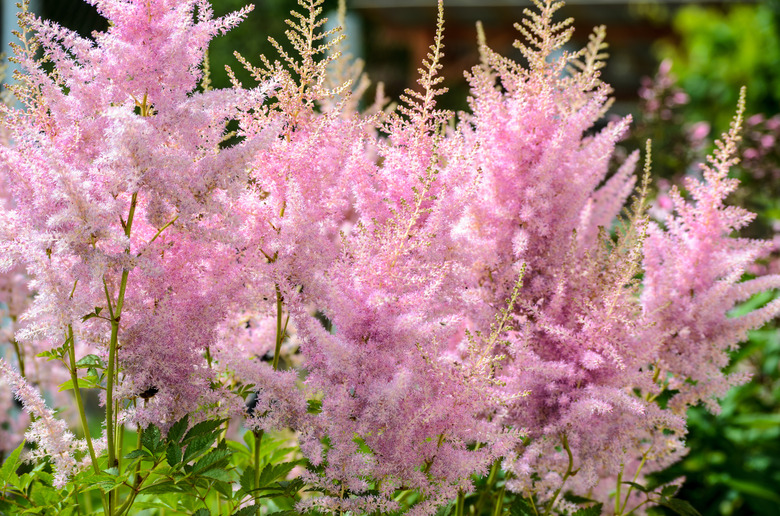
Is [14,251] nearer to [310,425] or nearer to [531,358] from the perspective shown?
[310,425]

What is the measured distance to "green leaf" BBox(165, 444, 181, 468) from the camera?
113 cm

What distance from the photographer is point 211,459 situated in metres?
1.17

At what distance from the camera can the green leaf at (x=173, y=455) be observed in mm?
1135

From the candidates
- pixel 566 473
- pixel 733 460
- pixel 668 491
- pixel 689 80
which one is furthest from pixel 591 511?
pixel 689 80

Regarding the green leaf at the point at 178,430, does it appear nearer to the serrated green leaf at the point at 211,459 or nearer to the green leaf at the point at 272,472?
the serrated green leaf at the point at 211,459

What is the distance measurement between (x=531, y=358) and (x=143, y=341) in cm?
61

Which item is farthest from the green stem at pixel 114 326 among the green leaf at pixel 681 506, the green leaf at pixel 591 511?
the green leaf at pixel 681 506

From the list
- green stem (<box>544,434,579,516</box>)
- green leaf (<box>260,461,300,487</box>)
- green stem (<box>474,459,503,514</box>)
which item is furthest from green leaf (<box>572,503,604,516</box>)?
green leaf (<box>260,461,300,487</box>)

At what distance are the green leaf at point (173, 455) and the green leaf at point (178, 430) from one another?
13 millimetres

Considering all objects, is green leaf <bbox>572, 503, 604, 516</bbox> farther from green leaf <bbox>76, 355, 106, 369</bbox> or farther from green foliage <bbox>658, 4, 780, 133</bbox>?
green foliage <bbox>658, 4, 780, 133</bbox>

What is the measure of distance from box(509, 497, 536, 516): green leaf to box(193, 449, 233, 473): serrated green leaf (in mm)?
551

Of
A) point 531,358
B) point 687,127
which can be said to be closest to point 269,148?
point 531,358

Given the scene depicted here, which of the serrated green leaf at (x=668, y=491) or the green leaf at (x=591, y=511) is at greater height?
the serrated green leaf at (x=668, y=491)

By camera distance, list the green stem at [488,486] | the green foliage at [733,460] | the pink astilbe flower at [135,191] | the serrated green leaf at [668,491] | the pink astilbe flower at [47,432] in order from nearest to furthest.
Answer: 1. the pink astilbe flower at [135,191]
2. the pink astilbe flower at [47,432]
3. the green stem at [488,486]
4. the serrated green leaf at [668,491]
5. the green foliage at [733,460]
